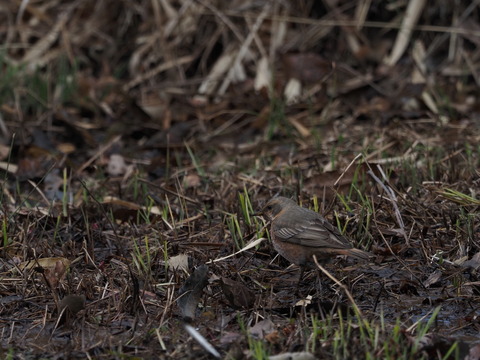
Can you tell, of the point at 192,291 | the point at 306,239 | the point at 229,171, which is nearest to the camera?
the point at 192,291

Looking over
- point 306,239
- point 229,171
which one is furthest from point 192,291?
point 229,171

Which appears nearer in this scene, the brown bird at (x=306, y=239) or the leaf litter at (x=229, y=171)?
the leaf litter at (x=229, y=171)

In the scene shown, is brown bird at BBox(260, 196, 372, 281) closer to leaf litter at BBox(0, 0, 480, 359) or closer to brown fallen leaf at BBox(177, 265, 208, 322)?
leaf litter at BBox(0, 0, 480, 359)

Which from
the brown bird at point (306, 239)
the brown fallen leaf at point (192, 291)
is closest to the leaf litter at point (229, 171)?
the brown fallen leaf at point (192, 291)

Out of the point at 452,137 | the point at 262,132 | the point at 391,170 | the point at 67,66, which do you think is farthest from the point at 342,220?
the point at 67,66

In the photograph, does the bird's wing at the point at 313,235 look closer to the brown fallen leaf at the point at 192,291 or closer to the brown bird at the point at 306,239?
the brown bird at the point at 306,239

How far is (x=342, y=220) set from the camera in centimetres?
482

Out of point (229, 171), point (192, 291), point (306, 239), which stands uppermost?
point (306, 239)

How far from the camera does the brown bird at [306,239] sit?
4125 millimetres

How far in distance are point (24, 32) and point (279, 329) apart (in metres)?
6.01

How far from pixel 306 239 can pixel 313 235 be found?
0.04 meters

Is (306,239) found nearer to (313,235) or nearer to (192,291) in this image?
(313,235)

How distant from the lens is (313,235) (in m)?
4.21

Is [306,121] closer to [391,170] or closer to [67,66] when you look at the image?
[391,170]
